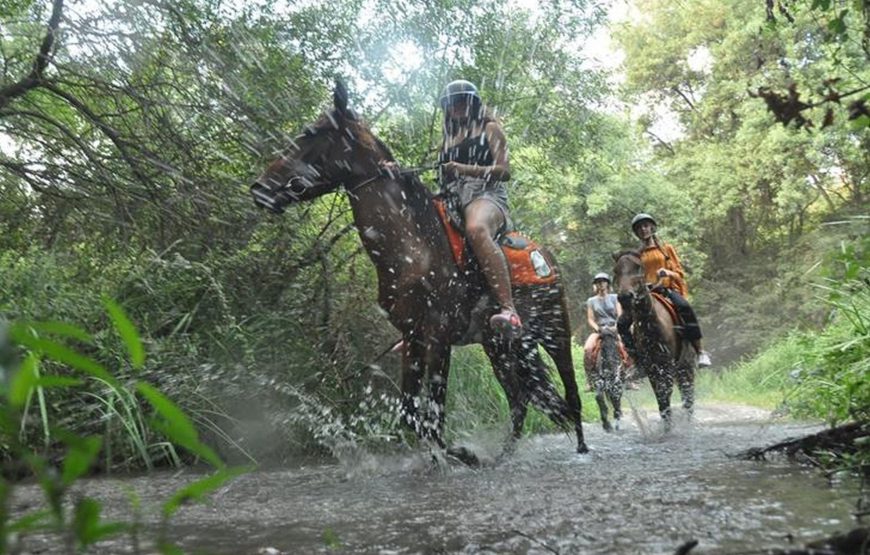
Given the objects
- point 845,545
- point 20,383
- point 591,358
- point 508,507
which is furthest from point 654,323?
point 20,383

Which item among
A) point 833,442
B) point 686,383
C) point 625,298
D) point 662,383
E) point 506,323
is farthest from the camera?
point 686,383

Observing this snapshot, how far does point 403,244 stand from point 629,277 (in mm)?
3366

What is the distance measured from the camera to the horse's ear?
16.2ft

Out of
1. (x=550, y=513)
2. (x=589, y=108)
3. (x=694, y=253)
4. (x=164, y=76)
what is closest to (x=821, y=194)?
(x=694, y=253)

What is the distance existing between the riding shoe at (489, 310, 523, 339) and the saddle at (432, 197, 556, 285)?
46 centimetres

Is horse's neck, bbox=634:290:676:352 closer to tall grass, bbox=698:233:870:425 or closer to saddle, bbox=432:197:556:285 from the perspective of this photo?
tall grass, bbox=698:233:870:425

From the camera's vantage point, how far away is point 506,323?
5039mm

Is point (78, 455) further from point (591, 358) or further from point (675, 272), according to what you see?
point (591, 358)

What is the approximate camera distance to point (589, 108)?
10938 mm

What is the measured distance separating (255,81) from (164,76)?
29.0 inches

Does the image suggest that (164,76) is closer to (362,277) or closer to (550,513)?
(362,277)

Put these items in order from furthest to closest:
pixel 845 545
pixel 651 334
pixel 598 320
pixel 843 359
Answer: pixel 598 320 < pixel 651 334 < pixel 843 359 < pixel 845 545

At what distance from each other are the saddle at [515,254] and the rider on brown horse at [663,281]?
2.20 metres

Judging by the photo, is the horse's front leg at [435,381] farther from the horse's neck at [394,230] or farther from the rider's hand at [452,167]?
the rider's hand at [452,167]
